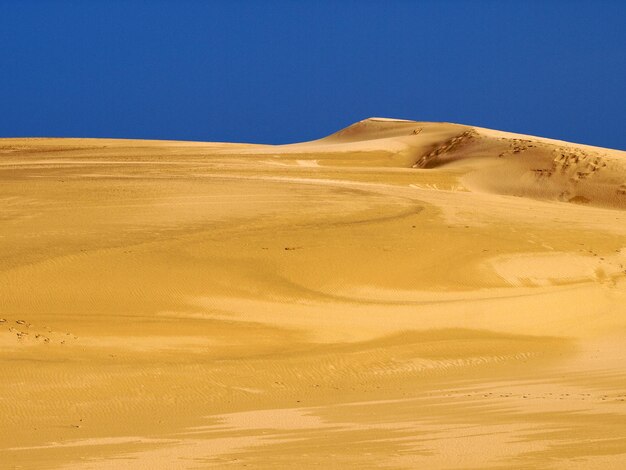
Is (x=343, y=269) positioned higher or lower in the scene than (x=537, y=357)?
higher

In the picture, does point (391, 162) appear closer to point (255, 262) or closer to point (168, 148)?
point (168, 148)

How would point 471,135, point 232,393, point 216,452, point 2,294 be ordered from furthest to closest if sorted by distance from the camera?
point 471,135 → point 2,294 → point 232,393 → point 216,452

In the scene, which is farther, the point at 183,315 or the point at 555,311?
the point at 555,311

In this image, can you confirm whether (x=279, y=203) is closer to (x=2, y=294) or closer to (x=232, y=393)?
(x=2, y=294)

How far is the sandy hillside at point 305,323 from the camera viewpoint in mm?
7613

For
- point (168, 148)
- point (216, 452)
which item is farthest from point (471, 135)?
point (216, 452)

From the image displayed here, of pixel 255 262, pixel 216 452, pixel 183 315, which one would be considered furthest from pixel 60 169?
pixel 216 452

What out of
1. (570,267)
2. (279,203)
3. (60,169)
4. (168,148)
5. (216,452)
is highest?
(168,148)

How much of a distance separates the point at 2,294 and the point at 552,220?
11.0m

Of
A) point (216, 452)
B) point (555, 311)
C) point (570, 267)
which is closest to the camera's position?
point (216, 452)

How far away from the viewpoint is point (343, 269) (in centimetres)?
1562

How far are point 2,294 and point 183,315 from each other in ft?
7.73

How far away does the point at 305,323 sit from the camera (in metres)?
13.5

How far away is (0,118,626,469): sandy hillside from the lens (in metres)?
7.61
